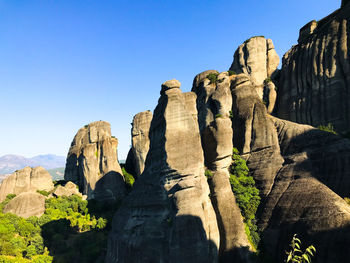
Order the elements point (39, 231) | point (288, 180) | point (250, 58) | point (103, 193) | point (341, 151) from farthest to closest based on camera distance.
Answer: point (250, 58)
point (103, 193)
point (39, 231)
point (288, 180)
point (341, 151)

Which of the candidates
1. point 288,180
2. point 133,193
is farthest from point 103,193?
point 288,180

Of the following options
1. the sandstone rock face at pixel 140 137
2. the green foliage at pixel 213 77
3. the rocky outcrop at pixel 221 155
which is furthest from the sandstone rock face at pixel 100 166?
the green foliage at pixel 213 77

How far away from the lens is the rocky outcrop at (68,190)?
182 ft

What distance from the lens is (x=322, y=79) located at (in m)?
35.9

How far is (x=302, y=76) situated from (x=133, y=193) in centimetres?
3713

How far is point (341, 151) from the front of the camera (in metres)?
23.4

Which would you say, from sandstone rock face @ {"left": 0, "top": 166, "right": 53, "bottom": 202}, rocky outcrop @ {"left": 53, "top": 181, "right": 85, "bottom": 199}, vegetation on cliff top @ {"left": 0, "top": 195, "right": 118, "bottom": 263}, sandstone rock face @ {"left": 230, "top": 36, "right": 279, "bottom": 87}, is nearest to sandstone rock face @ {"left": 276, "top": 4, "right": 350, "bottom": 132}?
sandstone rock face @ {"left": 230, "top": 36, "right": 279, "bottom": 87}

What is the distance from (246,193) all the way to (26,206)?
48899 mm

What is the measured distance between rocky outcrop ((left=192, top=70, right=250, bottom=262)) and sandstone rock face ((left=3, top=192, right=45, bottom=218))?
4314 cm

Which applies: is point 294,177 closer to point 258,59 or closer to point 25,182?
point 258,59

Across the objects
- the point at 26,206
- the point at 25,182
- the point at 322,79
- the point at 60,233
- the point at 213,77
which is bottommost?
the point at 60,233

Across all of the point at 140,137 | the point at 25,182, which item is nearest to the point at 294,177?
the point at 140,137

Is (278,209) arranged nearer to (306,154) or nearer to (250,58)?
(306,154)

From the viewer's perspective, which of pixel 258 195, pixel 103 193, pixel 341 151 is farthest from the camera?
pixel 103 193
